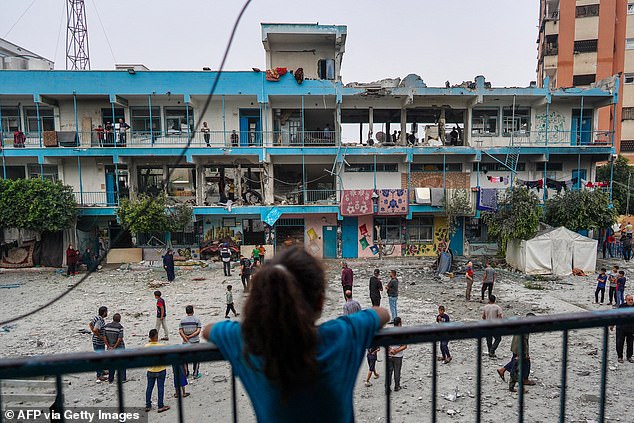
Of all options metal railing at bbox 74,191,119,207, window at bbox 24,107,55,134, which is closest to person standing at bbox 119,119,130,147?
metal railing at bbox 74,191,119,207

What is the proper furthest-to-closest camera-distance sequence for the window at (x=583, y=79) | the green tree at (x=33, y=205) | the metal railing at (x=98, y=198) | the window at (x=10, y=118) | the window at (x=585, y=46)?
the window at (x=583, y=79)
the window at (x=585, y=46)
the window at (x=10, y=118)
the metal railing at (x=98, y=198)
the green tree at (x=33, y=205)

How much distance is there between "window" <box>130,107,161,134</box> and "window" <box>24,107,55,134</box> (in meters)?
4.09

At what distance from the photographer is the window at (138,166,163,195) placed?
73.3 feet

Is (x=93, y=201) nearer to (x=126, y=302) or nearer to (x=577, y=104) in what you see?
(x=126, y=302)

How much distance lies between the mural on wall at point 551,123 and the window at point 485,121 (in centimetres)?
221

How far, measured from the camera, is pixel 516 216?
57.6ft

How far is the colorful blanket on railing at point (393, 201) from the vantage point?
21.0 meters

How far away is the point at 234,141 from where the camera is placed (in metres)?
21.7

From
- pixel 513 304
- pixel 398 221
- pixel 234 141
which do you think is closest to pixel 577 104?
pixel 398 221

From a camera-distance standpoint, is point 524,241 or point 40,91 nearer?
point 524,241

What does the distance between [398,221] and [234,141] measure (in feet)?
31.4

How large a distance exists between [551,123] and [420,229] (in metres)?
9.23

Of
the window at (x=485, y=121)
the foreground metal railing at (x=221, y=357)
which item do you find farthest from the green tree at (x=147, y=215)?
the foreground metal railing at (x=221, y=357)

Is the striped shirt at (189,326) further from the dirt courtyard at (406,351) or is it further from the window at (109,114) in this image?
the window at (109,114)
